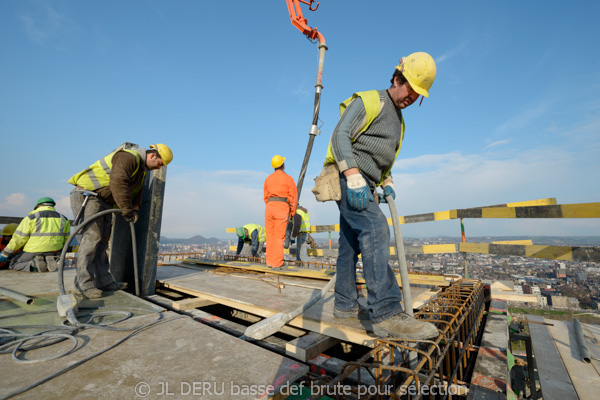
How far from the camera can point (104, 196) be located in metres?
3.06

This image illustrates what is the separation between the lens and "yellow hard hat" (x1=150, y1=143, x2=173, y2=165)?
10.3ft

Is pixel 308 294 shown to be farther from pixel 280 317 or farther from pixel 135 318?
pixel 135 318

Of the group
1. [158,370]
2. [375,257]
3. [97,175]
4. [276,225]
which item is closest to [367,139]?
[375,257]

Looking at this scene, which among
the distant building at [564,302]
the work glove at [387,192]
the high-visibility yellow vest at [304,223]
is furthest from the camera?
the distant building at [564,302]

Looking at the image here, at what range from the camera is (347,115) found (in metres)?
2.00

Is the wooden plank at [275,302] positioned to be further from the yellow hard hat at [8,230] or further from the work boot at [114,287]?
the yellow hard hat at [8,230]

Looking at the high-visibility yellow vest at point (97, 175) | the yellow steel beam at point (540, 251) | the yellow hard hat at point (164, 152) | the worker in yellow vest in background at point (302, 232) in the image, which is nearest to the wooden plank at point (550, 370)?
the yellow steel beam at point (540, 251)

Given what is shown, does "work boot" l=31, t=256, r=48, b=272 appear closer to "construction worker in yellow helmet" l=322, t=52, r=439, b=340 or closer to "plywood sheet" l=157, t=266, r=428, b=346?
"plywood sheet" l=157, t=266, r=428, b=346

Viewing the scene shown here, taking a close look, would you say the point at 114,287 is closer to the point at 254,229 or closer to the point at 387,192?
the point at 387,192

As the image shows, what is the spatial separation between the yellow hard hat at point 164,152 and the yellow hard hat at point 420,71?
2.73m

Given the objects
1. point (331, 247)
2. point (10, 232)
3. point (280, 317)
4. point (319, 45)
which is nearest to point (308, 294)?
point (280, 317)

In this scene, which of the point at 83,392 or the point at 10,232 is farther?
the point at 10,232

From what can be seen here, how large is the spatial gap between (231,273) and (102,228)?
78.6 inches

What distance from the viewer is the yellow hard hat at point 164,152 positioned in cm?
314
